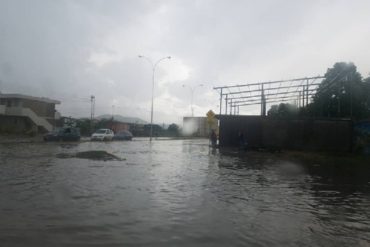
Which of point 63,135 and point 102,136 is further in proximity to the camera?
point 102,136

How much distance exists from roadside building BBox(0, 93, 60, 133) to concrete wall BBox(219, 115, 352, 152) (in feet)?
126

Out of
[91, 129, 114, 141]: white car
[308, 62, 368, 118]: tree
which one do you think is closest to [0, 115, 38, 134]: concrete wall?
[91, 129, 114, 141]: white car

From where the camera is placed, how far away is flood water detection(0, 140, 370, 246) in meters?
7.14

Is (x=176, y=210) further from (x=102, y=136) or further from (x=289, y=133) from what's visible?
(x=102, y=136)

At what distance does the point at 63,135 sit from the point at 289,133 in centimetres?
2411

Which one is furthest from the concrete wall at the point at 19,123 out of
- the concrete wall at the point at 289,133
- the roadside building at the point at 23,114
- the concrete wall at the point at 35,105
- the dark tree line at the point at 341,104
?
the concrete wall at the point at 289,133

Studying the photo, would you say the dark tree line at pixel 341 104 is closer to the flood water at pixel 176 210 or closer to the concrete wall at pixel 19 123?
the flood water at pixel 176 210

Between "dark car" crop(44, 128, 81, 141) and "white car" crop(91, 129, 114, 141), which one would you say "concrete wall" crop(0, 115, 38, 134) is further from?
"dark car" crop(44, 128, 81, 141)

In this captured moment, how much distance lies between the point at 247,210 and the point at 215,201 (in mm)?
1260

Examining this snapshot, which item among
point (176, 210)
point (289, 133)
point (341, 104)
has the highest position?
point (341, 104)

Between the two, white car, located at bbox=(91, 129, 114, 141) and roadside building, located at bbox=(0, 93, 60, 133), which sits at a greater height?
roadside building, located at bbox=(0, 93, 60, 133)

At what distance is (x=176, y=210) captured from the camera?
9.48m

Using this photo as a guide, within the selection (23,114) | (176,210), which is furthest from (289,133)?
(23,114)

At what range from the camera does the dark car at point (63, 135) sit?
1754 inches
